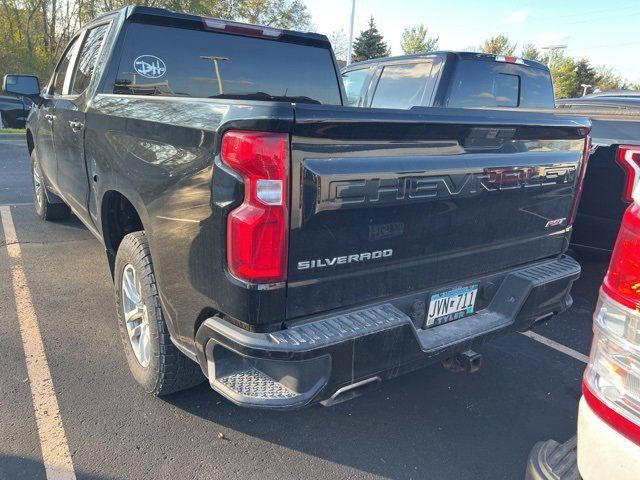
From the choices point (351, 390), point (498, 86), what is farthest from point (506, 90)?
point (351, 390)

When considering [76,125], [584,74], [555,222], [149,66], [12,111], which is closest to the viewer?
[555,222]

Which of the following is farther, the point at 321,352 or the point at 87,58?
the point at 87,58

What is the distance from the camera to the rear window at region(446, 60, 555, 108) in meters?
5.43

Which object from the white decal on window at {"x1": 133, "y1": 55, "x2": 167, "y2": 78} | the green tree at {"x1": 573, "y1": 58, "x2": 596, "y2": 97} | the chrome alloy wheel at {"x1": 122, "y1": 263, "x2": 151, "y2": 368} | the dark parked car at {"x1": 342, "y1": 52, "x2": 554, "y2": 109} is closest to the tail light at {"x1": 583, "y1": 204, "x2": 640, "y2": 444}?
the chrome alloy wheel at {"x1": 122, "y1": 263, "x2": 151, "y2": 368}

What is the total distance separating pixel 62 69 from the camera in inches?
180

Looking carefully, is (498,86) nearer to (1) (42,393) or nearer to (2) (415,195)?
(2) (415,195)

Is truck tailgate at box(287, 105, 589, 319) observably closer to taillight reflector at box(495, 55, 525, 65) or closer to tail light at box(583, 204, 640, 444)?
tail light at box(583, 204, 640, 444)

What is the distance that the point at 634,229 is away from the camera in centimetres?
139

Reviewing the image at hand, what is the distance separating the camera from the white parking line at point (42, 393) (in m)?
2.37

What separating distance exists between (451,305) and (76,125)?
2.77 meters

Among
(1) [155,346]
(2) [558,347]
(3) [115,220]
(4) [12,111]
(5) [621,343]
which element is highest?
(5) [621,343]

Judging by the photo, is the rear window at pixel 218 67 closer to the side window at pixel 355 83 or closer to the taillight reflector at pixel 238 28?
the taillight reflector at pixel 238 28

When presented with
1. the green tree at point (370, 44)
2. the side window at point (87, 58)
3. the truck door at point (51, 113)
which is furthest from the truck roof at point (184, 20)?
the green tree at point (370, 44)

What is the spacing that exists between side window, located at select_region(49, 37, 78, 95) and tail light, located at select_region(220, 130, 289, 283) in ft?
10.7
